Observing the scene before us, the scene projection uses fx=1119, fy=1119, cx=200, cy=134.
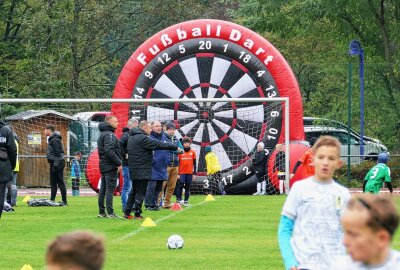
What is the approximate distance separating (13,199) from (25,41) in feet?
88.5

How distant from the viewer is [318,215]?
279 inches

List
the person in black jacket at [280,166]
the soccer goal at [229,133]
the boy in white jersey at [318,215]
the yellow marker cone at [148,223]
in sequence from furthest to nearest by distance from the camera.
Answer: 1. the soccer goal at [229,133]
2. the person in black jacket at [280,166]
3. the yellow marker cone at [148,223]
4. the boy in white jersey at [318,215]

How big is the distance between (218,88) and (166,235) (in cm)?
1331

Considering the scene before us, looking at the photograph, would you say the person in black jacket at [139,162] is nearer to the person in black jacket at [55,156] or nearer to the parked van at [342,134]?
the person in black jacket at [55,156]

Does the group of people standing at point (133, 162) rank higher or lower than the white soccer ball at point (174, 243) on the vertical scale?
higher

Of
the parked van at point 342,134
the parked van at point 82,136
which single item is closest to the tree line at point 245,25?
the parked van at point 342,134

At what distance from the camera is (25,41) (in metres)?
50.3

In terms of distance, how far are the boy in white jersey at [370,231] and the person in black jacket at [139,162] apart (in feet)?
48.0

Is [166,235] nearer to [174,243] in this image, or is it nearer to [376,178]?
[174,243]

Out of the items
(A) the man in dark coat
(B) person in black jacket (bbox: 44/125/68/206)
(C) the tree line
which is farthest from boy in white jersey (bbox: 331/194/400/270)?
(C) the tree line

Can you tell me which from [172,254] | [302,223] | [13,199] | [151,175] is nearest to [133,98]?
[13,199]

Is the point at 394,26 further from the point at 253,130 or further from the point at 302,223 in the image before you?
the point at 302,223

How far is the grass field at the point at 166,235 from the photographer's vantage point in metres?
13.9

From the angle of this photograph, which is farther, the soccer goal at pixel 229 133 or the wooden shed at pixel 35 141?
the wooden shed at pixel 35 141
